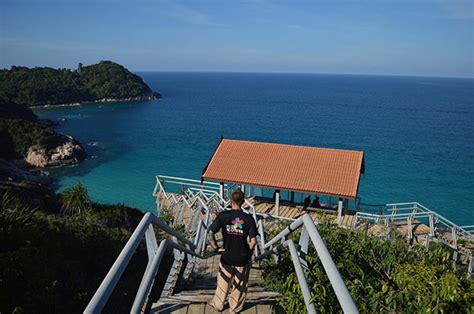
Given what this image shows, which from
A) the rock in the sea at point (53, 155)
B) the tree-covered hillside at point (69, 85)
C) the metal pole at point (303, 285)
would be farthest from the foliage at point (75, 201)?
the tree-covered hillside at point (69, 85)

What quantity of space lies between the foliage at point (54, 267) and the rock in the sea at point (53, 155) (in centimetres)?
3568

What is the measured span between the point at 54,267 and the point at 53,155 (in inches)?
1557

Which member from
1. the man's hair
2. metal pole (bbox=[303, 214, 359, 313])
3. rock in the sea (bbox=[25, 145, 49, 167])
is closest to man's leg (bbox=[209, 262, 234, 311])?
the man's hair

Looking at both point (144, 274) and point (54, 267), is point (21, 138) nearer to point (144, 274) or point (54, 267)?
point (54, 267)

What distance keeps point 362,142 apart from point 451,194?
22330mm

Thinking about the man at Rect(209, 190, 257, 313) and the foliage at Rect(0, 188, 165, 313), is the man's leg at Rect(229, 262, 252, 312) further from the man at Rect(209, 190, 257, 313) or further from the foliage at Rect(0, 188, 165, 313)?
the foliage at Rect(0, 188, 165, 313)

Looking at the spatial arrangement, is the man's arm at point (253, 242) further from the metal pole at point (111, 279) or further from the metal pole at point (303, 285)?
the metal pole at point (111, 279)

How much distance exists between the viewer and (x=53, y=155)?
42.2 metres

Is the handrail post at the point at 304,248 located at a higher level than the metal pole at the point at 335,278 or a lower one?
lower

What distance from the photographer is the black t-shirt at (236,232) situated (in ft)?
15.1

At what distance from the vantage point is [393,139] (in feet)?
194

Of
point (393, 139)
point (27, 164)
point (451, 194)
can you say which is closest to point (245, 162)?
point (451, 194)

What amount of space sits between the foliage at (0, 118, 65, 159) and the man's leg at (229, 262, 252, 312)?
4372 cm

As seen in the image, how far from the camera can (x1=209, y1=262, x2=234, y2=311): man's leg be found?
4.38 meters
